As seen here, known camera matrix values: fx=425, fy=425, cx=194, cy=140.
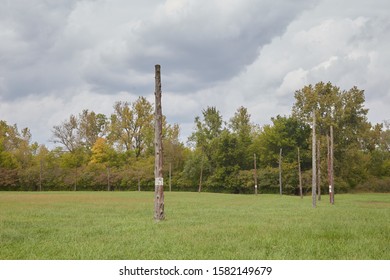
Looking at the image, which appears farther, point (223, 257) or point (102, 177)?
point (102, 177)

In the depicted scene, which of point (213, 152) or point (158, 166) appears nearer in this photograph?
point (158, 166)

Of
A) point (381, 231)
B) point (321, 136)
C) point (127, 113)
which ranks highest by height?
point (127, 113)

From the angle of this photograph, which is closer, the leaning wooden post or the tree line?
the leaning wooden post

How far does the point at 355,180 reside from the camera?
247ft

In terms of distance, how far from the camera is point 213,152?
268 feet

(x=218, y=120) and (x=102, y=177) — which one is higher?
(x=218, y=120)

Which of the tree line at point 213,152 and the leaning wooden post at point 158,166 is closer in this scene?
the leaning wooden post at point 158,166

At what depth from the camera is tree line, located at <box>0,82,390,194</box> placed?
72312mm

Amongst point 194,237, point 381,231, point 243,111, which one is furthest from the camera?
point 243,111

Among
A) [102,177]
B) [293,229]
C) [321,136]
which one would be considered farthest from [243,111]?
[293,229]

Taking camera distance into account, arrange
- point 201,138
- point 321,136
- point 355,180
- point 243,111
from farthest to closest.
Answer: point 243,111, point 201,138, point 355,180, point 321,136

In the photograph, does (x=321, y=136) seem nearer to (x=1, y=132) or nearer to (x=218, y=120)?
(x=218, y=120)

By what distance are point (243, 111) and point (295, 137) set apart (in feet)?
58.6

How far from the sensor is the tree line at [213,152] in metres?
72.3
